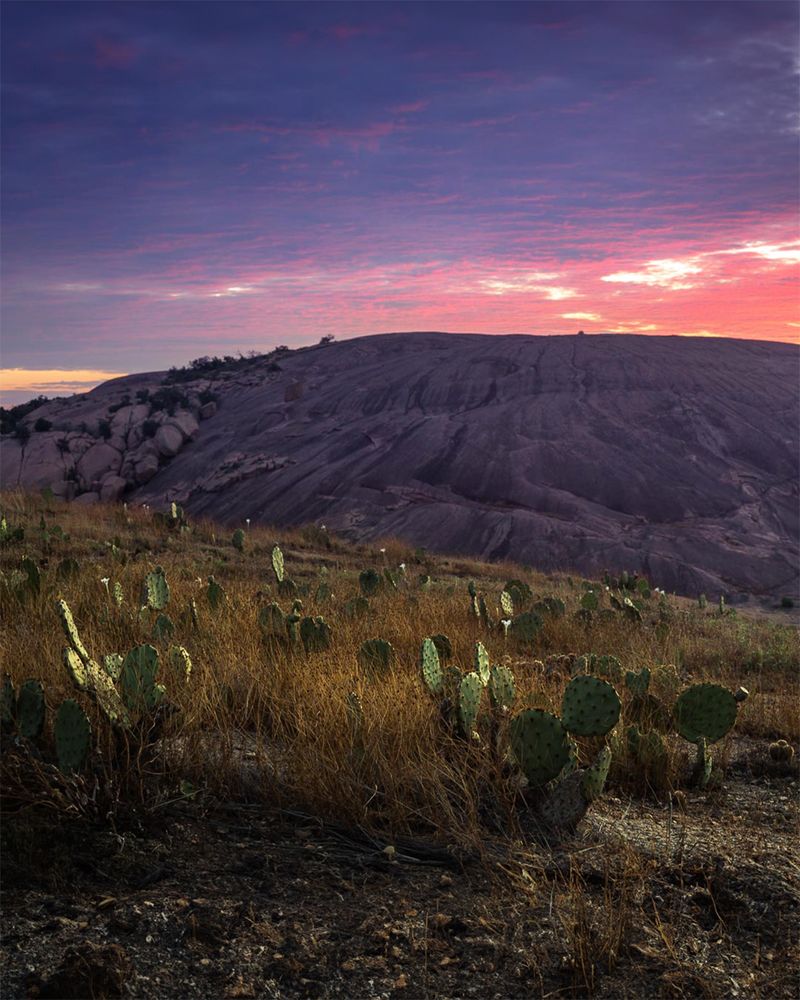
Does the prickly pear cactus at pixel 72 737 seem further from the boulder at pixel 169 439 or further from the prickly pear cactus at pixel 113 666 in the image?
the boulder at pixel 169 439

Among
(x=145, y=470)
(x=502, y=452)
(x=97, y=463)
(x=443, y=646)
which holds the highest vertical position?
(x=502, y=452)

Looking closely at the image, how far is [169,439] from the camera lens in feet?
105

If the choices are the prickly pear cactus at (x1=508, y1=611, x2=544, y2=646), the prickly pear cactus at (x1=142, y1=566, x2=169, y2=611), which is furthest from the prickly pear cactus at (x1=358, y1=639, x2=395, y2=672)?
the prickly pear cactus at (x1=508, y1=611, x2=544, y2=646)

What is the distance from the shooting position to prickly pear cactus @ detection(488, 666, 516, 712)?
4609 millimetres

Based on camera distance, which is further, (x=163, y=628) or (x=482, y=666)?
(x=163, y=628)

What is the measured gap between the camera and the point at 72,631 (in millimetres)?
4625

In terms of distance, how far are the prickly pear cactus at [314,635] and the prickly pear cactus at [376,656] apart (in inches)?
19.5

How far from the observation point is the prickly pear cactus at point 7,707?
3.93m

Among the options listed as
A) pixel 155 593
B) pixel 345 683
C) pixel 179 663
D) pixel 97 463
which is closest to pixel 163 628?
pixel 155 593

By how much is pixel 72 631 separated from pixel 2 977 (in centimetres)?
216

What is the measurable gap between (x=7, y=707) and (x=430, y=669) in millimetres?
2191

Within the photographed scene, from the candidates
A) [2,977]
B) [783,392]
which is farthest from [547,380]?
[2,977]

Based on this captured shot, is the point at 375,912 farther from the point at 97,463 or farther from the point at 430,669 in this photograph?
the point at 97,463

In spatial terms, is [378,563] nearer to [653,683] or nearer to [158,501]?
[653,683]
